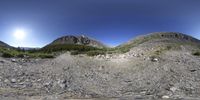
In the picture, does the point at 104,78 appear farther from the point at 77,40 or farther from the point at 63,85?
the point at 77,40

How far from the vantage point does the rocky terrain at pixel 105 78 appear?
19.9 meters

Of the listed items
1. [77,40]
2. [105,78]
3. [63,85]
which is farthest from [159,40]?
[77,40]

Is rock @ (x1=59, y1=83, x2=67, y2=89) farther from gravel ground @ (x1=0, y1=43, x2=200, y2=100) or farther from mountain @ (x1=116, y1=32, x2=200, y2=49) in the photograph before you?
mountain @ (x1=116, y1=32, x2=200, y2=49)

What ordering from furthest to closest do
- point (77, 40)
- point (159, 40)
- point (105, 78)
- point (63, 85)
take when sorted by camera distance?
1. point (77, 40)
2. point (159, 40)
3. point (105, 78)
4. point (63, 85)

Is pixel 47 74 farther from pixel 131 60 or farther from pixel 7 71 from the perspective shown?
pixel 131 60

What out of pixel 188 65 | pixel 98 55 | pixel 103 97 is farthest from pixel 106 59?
pixel 103 97

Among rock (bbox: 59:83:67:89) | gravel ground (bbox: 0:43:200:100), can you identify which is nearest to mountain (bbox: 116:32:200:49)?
gravel ground (bbox: 0:43:200:100)

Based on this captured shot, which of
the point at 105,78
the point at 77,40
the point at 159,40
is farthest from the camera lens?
the point at 77,40

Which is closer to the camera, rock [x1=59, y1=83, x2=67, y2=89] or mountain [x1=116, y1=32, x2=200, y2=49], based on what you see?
rock [x1=59, y1=83, x2=67, y2=89]

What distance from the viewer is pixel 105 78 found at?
2505 cm

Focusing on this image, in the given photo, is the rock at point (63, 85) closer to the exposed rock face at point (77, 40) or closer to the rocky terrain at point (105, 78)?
the rocky terrain at point (105, 78)

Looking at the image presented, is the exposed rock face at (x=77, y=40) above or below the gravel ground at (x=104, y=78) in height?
above

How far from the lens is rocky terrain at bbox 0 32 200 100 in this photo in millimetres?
19875

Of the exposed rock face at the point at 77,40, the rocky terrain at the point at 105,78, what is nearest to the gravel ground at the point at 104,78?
the rocky terrain at the point at 105,78
